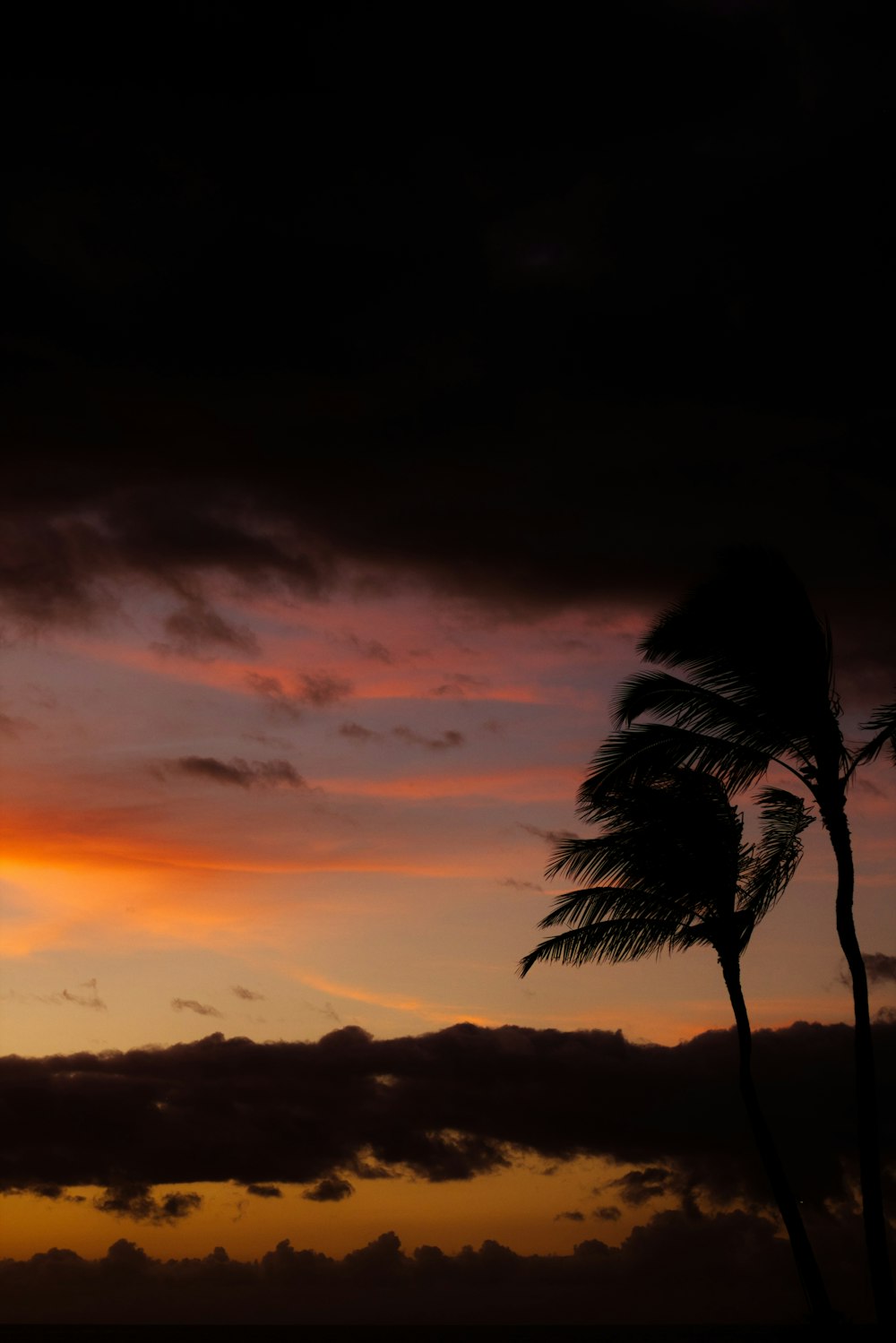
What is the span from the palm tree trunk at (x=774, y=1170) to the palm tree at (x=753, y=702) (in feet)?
12.7

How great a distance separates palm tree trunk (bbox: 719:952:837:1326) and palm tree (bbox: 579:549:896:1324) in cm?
388

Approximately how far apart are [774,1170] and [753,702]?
7586 mm

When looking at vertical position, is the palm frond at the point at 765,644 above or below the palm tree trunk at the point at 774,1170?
above

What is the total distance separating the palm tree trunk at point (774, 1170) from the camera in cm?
1931

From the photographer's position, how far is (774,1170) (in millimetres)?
20375

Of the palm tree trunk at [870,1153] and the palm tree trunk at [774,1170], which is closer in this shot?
the palm tree trunk at [870,1153]

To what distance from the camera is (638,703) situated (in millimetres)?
19375

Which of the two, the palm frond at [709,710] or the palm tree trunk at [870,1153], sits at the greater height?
the palm frond at [709,710]

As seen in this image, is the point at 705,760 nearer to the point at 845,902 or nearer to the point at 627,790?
the point at 627,790

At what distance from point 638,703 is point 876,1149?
266 inches

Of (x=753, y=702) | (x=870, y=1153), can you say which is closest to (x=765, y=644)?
(x=753, y=702)

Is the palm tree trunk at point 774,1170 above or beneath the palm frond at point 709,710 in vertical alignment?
beneath

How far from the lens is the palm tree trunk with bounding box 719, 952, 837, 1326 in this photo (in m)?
19.3

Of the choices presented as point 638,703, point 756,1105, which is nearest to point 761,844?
point 638,703
